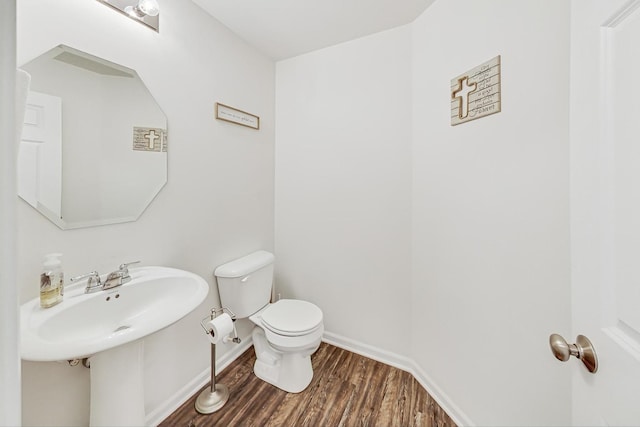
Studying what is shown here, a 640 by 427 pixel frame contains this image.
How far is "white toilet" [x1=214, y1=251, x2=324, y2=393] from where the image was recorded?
5.17ft

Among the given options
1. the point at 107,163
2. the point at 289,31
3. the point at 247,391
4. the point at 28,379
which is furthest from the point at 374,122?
the point at 28,379

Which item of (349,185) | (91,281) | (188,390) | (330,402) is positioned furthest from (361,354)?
(91,281)

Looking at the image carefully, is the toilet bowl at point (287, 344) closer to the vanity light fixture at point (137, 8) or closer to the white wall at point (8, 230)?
the white wall at point (8, 230)

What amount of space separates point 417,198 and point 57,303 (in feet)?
6.03

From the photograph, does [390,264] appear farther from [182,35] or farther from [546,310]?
[182,35]

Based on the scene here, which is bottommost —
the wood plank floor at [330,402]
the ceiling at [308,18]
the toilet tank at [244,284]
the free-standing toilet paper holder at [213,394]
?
the wood plank floor at [330,402]

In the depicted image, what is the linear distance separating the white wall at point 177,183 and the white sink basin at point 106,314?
66 millimetres

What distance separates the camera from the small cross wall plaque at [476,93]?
1.17 metres

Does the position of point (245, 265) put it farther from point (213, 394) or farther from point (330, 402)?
point (330, 402)

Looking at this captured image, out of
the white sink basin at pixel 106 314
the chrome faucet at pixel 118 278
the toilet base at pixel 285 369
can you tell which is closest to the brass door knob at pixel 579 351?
the white sink basin at pixel 106 314

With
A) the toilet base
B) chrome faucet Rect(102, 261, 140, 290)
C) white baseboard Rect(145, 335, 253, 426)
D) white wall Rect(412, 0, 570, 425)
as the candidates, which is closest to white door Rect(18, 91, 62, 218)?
chrome faucet Rect(102, 261, 140, 290)

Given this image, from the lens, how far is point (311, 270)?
2.16 metres

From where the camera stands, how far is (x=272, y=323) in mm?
1632

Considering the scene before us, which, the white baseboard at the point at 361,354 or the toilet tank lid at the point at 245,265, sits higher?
the toilet tank lid at the point at 245,265
